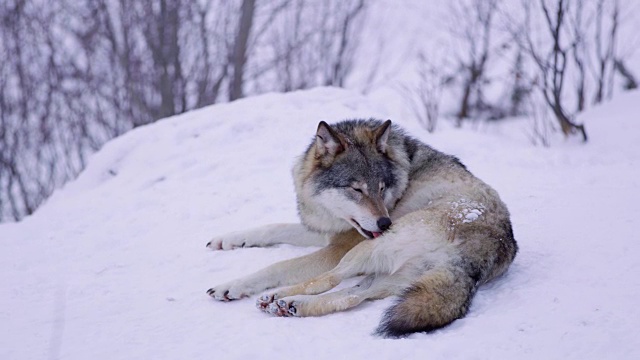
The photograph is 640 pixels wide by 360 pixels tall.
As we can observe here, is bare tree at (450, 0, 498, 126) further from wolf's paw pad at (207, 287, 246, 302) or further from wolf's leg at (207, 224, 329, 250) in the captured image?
wolf's paw pad at (207, 287, 246, 302)

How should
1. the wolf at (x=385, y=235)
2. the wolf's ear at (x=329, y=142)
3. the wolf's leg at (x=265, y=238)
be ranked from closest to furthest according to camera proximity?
the wolf at (x=385, y=235), the wolf's ear at (x=329, y=142), the wolf's leg at (x=265, y=238)

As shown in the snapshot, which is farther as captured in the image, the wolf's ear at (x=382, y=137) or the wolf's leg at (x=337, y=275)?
the wolf's ear at (x=382, y=137)

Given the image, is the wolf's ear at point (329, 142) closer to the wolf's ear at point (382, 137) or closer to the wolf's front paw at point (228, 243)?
the wolf's ear at point (382, 137)

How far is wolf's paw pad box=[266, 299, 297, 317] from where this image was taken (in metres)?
3.23

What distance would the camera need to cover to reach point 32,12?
1398 centimetres

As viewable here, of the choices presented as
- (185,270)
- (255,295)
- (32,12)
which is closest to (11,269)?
(185,270)

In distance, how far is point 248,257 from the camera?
443 cm

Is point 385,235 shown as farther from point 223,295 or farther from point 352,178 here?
point 223,295

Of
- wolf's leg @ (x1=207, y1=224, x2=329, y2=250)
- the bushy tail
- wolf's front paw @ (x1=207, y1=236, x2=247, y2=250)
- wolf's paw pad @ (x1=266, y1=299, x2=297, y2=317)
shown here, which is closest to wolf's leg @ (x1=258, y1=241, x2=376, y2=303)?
wolf's paw pad @ (x1=266, y1=299, x2=297, y2=317)

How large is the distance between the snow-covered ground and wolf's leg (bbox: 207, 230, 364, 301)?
3.6 inches

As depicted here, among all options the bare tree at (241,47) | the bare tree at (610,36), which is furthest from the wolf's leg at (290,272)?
the bare tree at (241,47)

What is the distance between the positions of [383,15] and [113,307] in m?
17.7

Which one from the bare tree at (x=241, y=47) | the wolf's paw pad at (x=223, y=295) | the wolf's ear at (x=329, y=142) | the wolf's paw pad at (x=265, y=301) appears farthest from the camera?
the bare tree at (x=241, y=47)

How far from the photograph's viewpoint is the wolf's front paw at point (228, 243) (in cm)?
467
